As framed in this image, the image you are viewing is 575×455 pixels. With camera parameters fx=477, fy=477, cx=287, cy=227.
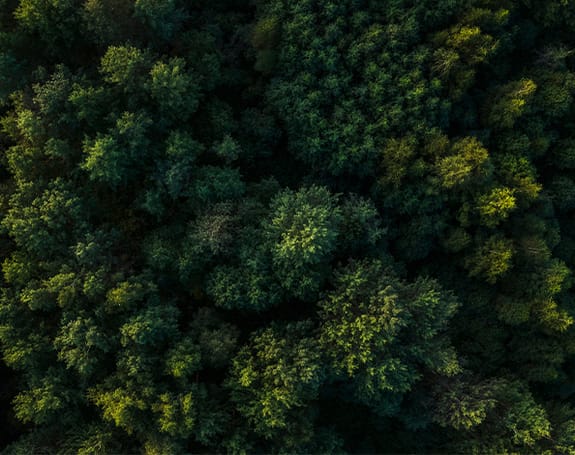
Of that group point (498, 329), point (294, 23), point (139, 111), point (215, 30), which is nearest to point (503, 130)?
point (498, 329)

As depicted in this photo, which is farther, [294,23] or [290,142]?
[290,142]

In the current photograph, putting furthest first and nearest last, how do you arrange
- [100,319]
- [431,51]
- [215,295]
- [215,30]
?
[215,30], [431,51], [215,295], [100,319]

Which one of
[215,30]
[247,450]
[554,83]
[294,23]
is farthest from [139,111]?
[554,83]

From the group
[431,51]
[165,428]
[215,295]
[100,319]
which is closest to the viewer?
[165,428]

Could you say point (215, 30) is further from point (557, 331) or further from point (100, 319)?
point (557, 331)

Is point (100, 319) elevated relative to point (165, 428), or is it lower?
elevated

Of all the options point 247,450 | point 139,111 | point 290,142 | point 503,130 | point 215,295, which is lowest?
point 247,450
